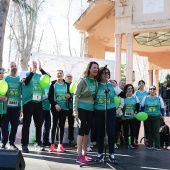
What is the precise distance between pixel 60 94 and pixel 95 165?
204 cm

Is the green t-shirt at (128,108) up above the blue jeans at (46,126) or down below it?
above

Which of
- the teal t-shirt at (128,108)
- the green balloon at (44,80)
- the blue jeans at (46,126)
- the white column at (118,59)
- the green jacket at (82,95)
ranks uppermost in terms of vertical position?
the white column at (118,59)

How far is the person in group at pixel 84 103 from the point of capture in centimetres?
535

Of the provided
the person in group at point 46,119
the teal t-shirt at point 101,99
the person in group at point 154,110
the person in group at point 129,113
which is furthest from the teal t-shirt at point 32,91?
the person in group at point 154,110


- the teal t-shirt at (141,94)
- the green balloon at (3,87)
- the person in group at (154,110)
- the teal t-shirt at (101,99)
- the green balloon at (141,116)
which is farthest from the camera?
the teal t-shirt at (141,94)

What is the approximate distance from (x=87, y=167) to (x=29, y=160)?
1090 mm

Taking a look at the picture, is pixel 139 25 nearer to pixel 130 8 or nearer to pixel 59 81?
pixel 130 8

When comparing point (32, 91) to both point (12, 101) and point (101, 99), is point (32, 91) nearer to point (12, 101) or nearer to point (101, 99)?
point (12, 101)

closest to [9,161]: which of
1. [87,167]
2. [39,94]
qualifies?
[87,167]

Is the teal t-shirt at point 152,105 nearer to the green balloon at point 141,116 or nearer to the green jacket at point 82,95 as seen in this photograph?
the green balloon at point 141,116

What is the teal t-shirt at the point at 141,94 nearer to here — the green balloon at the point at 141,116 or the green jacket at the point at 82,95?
the green balloon at the point at 141,116

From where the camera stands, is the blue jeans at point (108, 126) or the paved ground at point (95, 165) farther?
the blue jeans at point (108, 126)

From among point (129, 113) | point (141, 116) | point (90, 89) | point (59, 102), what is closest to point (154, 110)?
point (141, 116)

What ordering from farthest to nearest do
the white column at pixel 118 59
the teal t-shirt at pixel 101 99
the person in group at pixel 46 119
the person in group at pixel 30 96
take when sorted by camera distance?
the white column at pixel 118 59 < the person in group at pixel 46 119 < the person in group at pixel 30 96 < the teal t-shirt at pixel 101 99
